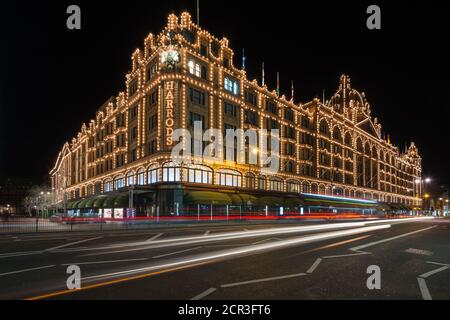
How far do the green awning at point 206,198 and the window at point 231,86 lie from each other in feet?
55.6

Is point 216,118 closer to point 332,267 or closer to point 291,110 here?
point 291,110

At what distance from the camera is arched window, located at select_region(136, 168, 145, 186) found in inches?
1831

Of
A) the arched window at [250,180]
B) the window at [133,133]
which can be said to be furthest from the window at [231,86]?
the window at [133,133]

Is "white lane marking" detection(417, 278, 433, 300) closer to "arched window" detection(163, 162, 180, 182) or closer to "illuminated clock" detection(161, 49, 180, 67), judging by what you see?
"illuminated clock" detection(161, 49, 180, 67)

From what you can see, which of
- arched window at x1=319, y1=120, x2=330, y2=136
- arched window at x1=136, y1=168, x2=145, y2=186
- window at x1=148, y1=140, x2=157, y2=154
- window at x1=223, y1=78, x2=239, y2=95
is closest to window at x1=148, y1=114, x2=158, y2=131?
window at x1=148, y1=140, x2=157, y2=154

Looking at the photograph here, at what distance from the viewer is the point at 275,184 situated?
188ft

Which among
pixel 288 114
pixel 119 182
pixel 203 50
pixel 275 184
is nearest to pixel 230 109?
pixel 203 50

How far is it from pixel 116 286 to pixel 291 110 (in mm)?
60182

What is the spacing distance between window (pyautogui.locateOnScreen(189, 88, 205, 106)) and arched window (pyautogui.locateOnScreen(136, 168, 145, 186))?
1223 cm

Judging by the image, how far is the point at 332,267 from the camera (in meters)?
10.2

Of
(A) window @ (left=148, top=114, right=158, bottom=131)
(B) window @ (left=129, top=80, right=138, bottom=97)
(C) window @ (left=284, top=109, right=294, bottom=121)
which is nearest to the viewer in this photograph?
(A) window @ (left=148, top=114, right=158, bottom=131)

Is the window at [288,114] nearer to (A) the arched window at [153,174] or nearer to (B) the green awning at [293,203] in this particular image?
(B) the green awning at [293,203]

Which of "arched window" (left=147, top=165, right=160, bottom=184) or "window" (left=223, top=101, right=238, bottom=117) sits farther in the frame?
"window" (left=223, top=101, right=238, bottom=117)
